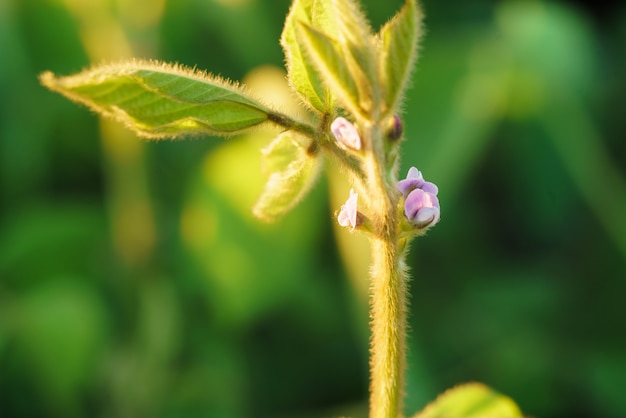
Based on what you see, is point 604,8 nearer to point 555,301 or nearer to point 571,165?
point 571,165

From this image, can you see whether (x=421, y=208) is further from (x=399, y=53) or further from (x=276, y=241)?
(x=276, y=241)

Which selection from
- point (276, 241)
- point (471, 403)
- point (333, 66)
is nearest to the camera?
point (333, 66)

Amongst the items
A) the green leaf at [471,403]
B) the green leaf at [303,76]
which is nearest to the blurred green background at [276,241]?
the green leaf at [471,403]

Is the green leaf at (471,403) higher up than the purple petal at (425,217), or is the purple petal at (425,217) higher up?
the purple petal at (425,217)

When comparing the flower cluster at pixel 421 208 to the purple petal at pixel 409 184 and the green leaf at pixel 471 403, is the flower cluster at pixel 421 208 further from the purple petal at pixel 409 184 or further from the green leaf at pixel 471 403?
the green leaf at pixel 471 403

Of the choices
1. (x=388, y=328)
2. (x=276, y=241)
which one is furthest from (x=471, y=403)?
(x=276, y=241)
